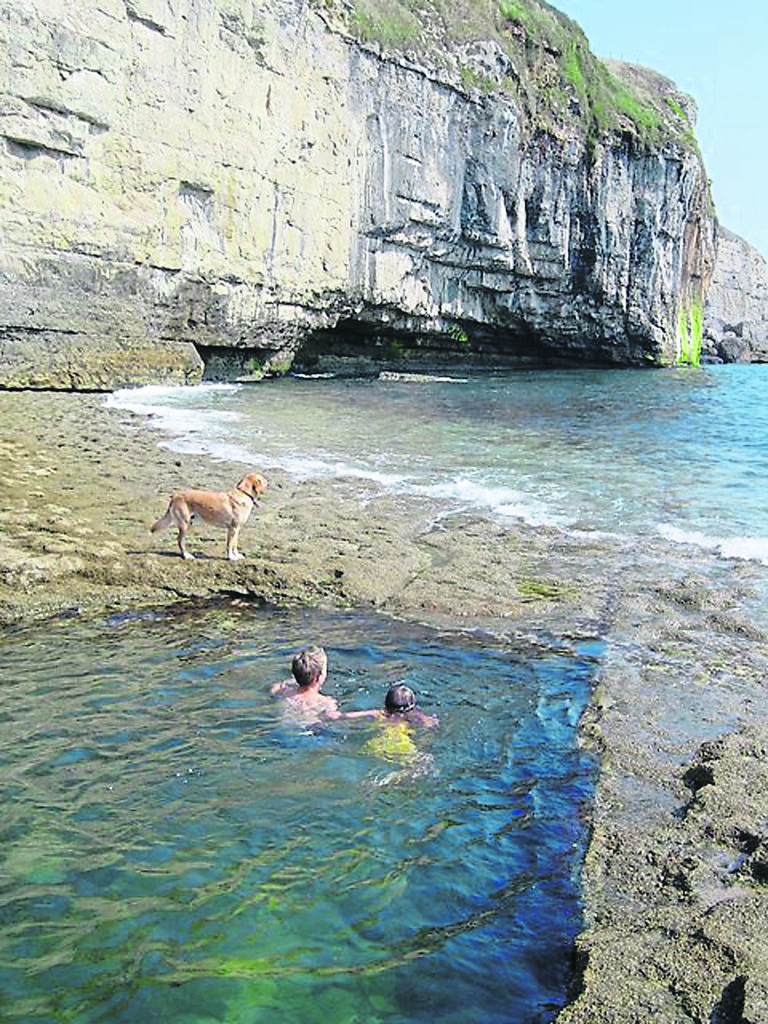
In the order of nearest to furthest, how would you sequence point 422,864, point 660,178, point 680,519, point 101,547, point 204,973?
point 204,973, point 422,864, point 101,547, point 680,519, point 660,178

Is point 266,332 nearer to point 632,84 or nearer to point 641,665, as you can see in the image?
point 641,665

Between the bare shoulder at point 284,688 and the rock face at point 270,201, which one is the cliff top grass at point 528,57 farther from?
the bare shoulder at point 284,688

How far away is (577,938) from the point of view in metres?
3.43

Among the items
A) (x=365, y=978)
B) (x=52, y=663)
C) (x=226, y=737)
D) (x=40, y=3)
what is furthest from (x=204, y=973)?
(x=40, y=3)

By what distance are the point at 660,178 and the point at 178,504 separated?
47.3 metres

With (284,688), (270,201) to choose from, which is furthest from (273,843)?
(270,201)

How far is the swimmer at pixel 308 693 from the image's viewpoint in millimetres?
5410

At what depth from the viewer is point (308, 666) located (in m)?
5.54

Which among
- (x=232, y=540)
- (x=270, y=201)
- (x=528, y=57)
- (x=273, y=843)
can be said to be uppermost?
(x=528, y=57)

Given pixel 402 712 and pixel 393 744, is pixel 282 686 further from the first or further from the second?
pixel 393 744

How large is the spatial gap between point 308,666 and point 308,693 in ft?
0.56

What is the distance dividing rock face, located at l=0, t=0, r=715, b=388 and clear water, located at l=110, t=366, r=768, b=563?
230 cm

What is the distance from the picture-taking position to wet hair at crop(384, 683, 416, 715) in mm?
5312

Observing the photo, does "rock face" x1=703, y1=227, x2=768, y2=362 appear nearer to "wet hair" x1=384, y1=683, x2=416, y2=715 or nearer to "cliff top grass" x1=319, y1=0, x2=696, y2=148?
"cliff top grass" x1=319, y1=0, x2=696, y2=148
